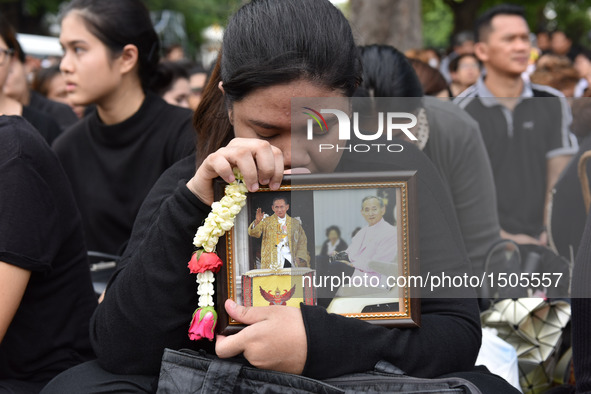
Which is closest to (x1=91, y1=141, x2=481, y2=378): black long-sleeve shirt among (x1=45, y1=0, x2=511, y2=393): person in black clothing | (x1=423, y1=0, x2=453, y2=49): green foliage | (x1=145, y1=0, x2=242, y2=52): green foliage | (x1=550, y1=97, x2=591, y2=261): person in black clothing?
(x1=45, y1=0, x2=511, y2=393): person in black clothing

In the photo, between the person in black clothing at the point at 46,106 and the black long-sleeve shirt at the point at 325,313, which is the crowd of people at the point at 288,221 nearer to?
the black long-sleeve shirt at the point at 325,313

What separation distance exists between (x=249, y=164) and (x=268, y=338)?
39 centimetres

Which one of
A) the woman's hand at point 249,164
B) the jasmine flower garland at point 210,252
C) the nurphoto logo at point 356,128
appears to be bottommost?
the jasmine flower garland at point 210,252

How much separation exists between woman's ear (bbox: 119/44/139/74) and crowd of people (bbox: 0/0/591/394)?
73 centimetres

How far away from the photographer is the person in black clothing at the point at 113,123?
3588 mm

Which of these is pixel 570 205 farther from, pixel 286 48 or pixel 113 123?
pixel 113 123

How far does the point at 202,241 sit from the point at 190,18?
35363 millimetres

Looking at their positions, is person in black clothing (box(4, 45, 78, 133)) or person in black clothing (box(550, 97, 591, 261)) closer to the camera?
person in black clothing (box(550, 97, 591, 261))

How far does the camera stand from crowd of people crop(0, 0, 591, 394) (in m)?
1.64

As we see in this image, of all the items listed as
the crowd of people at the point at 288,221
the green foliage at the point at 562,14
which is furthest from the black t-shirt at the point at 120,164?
the green foliage at the point at 562,14

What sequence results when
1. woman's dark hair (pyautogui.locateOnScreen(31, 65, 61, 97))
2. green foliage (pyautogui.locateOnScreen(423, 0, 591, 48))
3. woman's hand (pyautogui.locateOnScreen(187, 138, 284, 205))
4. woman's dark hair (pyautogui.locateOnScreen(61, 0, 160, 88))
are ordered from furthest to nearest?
green foliage (pyautogui.locateOnScreen(423, 0, 591, 48)), woman's dark hair (pyautogui.locateOnScreen(31, 65, 61, 97)), woman's dark hair (pyautogui.locateOnScreen(61, 0, 160, 88)), woman's hand (pyautogui.locateOnScreen(187, 138, 284, 205))

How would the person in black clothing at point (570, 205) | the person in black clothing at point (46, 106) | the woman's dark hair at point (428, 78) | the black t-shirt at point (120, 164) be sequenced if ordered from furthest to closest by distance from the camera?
the person in black clothing at point (46, 106), the woman's dark hair at point (428, 78), the black t-shirt at point (120, 164), the person in black clothing at point (570, 205)

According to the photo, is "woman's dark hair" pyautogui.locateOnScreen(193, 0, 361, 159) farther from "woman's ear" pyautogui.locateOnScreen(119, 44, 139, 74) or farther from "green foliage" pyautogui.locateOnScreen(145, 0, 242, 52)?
"green foliage" pyautogui.locateOnScreen(145, 0, 242, 52)

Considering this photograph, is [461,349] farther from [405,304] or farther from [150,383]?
[150,383]
